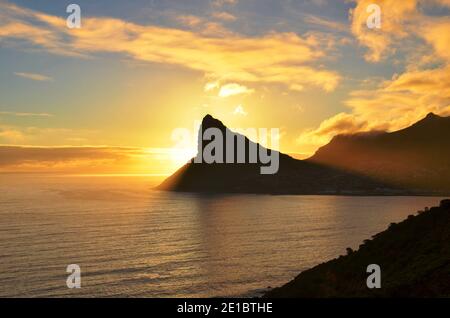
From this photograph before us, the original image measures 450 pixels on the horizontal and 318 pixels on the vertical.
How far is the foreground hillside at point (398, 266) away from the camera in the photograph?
32812mm

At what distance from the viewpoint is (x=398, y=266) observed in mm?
40688

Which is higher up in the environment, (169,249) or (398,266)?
(398,266)

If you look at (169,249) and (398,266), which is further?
(169,249)

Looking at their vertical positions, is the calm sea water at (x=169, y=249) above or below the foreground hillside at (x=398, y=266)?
below

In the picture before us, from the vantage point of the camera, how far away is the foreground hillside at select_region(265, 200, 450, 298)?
32812 mm

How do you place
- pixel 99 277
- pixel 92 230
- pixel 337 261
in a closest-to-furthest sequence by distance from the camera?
pixel 337 261 → pixel 99 277 → pixel 92 230

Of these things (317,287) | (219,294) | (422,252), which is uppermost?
(422,252)

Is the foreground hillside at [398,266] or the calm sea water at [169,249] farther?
the calm sea water at [169,249]

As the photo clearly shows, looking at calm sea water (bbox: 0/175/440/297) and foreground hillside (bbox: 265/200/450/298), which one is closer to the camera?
foreground hillside (bbox: 265/200/450/298)

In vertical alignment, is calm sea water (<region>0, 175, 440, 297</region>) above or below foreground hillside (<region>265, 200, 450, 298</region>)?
below
